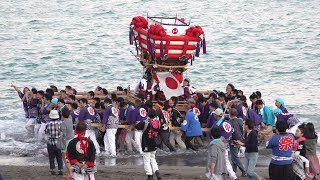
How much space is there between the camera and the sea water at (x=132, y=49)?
3497 centimetres

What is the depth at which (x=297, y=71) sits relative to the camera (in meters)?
40.6

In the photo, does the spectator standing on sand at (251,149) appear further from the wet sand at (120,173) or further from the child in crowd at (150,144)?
the child in crowd at (150,144)

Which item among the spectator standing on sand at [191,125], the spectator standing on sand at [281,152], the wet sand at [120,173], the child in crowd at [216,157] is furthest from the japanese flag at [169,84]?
the spectator standing on sand at [281,152]

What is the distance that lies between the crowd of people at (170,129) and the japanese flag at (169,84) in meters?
0.30

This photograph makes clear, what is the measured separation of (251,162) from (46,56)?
2969 centimetres

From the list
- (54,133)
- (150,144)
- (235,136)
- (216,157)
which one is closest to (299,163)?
(216,157)

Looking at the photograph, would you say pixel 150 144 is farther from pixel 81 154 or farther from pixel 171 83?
pixel 171 83

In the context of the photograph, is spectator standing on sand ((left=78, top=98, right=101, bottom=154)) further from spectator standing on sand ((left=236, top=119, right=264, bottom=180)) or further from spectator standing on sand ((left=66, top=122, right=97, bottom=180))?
spectator standing on sand ((left=66, top=122, right=97, bottom=180))

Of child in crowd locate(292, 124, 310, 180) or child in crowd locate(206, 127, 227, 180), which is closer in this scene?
child in crowd locate(206, 127, 227, 180)

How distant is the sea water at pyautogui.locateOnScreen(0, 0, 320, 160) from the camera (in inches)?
1377

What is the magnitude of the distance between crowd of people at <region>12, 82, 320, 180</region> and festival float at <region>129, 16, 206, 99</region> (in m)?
0.42

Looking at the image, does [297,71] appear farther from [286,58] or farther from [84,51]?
[84,51]

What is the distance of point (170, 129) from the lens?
71.2ft

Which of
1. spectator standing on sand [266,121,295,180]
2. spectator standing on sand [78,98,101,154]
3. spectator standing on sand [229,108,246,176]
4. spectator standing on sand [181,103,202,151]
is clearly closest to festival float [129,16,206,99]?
spectator standing on sand [181,103,202,151]
